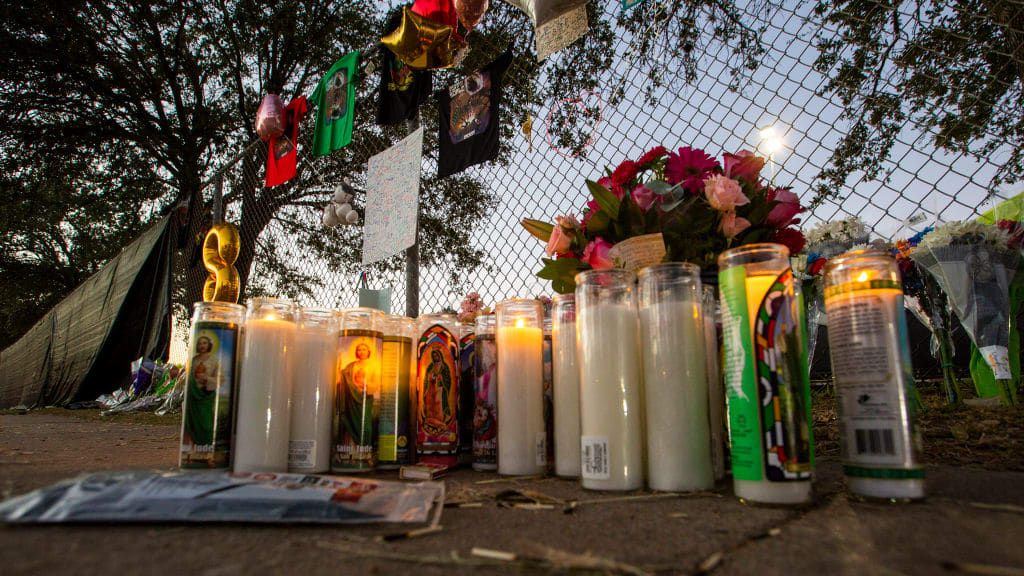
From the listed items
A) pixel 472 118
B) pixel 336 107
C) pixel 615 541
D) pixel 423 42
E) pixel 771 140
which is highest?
pixel 336 107

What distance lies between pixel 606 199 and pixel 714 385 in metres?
0.51

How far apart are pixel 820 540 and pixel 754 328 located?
309mm

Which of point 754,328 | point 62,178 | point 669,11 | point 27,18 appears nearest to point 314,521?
point 754,328

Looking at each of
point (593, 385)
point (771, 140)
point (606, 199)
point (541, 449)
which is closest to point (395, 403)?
point (541, 449)

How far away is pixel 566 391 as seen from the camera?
1.10m

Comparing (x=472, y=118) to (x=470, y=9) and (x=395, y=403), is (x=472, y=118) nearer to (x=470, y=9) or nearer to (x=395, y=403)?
(x=470, y=9)

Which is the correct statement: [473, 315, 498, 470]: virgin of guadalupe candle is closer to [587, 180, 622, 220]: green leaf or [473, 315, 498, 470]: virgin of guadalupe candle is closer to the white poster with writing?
[587, 180, 622, 220]: green leaf

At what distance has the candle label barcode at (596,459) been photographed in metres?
0.92

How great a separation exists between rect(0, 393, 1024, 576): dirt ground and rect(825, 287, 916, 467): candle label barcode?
0.28ft

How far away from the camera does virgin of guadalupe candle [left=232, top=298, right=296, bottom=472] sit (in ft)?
3.47

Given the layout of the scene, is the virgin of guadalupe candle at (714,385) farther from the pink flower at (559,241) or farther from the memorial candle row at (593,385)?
the pink flower at (559,241)

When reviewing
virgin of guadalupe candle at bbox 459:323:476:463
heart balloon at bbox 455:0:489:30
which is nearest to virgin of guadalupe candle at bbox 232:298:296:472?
virgin of guadalupe candle at bbox 459:323:476:463

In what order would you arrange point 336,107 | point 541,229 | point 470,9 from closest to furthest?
1. point 541,229
2. point 470,9
3. point 336,107

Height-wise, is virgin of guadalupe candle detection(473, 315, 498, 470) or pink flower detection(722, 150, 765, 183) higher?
pink flower detection(722, 150, 765, 183)
